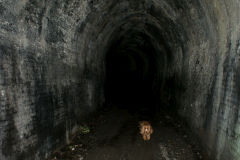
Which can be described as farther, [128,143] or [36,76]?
[128,143]

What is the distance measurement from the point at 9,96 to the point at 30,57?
3.47 feet

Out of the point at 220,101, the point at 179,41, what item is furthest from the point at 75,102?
the point at 179,41

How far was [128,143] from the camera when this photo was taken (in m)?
5.58

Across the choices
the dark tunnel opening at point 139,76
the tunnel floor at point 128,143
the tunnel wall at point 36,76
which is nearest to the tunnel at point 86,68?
the tunnel wall at point 36,76

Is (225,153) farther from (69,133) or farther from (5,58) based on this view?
(5,58)

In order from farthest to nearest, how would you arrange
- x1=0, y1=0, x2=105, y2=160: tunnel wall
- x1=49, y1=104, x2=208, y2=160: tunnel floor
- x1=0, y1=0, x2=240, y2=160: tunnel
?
x1=49, y1=104, x2=208, y2=160: tunnel floor, x1=0, y1=0, x2=240, y2=160: tunnel, x1=0, y1=0, x2=105, y2=160: tunnel wall

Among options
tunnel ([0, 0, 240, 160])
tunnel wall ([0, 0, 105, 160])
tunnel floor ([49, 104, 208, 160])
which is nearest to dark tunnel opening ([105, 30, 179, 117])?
tunnel ([0, 0, 240, 160])

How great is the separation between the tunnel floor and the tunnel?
4.8 inches

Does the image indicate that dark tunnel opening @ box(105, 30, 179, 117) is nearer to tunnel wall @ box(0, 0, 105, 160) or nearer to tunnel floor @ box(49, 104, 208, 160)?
tunnel floor @ box(49, 104, 208, 160)

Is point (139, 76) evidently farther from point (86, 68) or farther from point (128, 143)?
point (128, 143)

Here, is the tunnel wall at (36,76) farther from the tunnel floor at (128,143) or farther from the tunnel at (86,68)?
the tunnel floor at (128,143)

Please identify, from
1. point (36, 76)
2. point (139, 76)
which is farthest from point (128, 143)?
point (139, 76)

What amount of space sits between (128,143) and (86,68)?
3.79 m

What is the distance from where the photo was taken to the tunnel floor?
15.7ft
